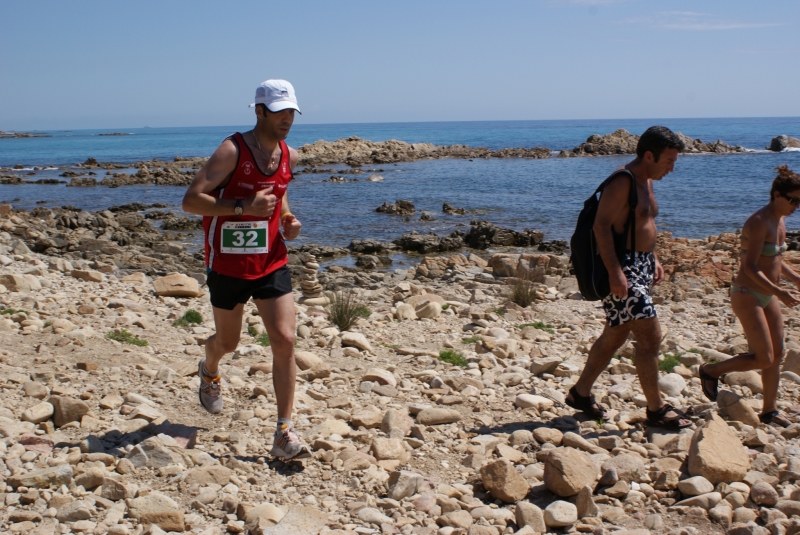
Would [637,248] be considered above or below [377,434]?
above

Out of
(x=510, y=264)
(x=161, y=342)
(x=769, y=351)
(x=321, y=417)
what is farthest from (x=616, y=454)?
(x=510, y=264)

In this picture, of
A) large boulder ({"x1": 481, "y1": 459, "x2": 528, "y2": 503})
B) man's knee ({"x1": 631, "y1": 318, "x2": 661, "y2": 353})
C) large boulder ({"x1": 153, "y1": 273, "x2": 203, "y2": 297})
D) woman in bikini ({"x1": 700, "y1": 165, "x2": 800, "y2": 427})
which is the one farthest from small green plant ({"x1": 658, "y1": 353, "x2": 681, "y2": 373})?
large boulder ({"x1": 153, "y1": 273, "x2": 203, "y2": 297})

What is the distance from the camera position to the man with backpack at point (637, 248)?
4.68 m

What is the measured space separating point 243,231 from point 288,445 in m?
1.24

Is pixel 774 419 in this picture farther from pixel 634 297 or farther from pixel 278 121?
pixel 278 121

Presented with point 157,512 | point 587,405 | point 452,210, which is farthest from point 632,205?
point 452,210

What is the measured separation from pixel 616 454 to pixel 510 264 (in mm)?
9866

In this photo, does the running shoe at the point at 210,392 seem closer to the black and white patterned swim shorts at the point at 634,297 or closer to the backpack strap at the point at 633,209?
the black and white patterned swim shorts at the point at 634,297

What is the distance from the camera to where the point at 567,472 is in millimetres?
3959

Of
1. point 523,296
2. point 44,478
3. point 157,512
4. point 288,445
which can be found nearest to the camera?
point 157,512

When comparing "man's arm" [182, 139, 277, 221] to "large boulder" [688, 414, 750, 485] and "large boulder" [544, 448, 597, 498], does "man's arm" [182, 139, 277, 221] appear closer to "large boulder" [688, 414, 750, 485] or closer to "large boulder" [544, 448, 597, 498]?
"large boulder" [544, 448, 597, 498]

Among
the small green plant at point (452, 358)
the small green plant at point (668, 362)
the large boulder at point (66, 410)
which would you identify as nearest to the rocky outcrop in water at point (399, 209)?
the small green plant at point (452, 358)

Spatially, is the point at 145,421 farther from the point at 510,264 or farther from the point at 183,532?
the point at 510,264

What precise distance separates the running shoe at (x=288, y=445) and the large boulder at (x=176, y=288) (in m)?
5.72
